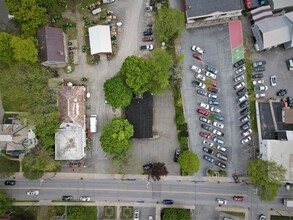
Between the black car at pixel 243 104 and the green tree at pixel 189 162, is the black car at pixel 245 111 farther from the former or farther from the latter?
the green tree at pixel 189 162

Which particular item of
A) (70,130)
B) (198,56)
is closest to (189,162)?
(198,56)

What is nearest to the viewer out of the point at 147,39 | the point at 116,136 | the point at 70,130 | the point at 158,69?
the point at 158,69

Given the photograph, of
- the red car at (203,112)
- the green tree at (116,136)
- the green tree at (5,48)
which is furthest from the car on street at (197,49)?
the green tree at (5,48)

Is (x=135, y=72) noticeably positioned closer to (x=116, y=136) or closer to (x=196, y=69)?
(x=116, y=136)

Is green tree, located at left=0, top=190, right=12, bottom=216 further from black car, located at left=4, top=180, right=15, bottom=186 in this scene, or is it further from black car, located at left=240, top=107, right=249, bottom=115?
black car, located at left=240, top=107, right=249, bottom=115

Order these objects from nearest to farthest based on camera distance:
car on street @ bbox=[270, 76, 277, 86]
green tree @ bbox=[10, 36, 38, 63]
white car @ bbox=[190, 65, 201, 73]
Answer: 1. green tree @ bbox=[10, 36, 38, 63]
2. car on street @ bbox=[270, 76, 277, 86]
3. white car @ bbox=[190, 65, 201, 73]

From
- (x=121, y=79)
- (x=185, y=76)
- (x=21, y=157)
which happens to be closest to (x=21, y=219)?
(x=21, y=157)

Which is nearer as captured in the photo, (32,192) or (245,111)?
(32,192)

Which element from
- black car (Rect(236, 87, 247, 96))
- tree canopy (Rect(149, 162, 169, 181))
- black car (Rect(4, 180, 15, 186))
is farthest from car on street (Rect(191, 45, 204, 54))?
black car (Rect(4, 180, 15, 186))
